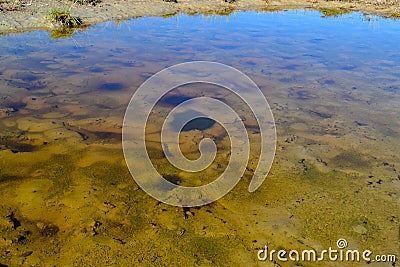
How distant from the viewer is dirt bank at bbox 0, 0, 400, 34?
10.7 meters

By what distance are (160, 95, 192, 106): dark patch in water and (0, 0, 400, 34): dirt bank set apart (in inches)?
253

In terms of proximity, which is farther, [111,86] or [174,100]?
[111,86]

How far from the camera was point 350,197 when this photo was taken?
12.2ft

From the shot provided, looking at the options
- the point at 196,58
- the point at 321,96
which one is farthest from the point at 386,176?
the point at 196,58

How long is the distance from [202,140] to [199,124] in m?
0.46

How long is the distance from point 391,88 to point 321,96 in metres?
1.54

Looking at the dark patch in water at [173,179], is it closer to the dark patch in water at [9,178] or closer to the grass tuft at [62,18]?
the dark patch in water at [9,178]

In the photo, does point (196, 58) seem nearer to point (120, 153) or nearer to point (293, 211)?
point (120, 153)

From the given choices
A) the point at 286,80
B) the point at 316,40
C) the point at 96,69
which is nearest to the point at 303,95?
the point at 286,80

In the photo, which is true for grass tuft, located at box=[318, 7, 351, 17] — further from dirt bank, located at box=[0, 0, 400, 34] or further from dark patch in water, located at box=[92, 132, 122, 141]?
dark patch in water, located at box=[92, 132, 122, 141]

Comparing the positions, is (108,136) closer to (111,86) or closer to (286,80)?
(111,86)

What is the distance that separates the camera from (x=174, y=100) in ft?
19.5
